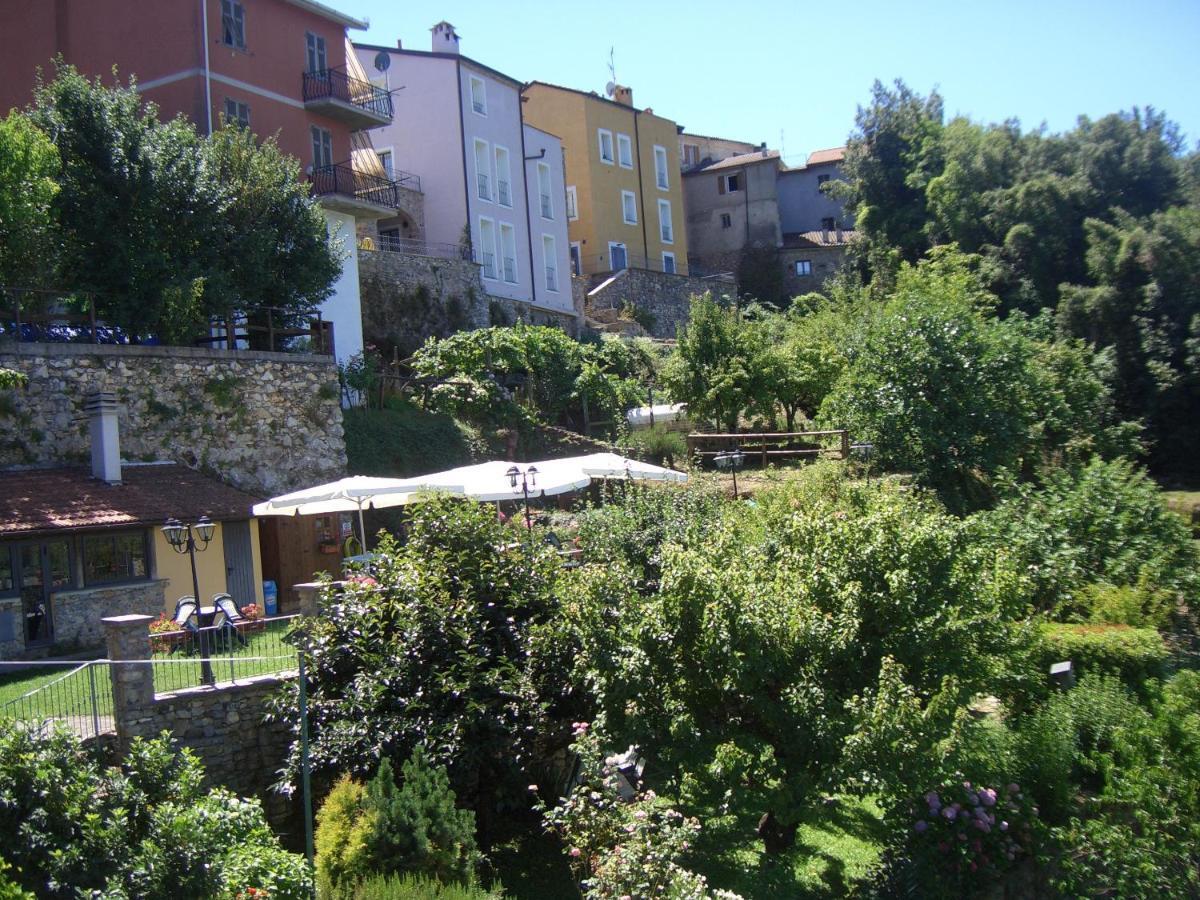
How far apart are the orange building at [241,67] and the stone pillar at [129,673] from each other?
1453 centimetres

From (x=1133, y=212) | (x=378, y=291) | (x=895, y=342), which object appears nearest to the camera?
(x=895, y=342)

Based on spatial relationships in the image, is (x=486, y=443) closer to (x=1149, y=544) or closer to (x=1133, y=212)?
(x=1149, y=544)

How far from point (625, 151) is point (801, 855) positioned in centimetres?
3938

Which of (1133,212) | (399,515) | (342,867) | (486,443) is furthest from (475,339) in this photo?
(1133,212)

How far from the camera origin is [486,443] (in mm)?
23625

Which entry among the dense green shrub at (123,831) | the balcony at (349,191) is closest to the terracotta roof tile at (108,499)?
the dense green shrub at (123,831)

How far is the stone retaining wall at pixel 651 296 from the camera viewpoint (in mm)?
41750

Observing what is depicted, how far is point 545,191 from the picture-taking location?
126 feet

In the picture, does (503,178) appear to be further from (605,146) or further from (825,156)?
(825,156)

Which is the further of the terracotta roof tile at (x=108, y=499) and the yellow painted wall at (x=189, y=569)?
the yellow painted wall at (x=189, y=569)

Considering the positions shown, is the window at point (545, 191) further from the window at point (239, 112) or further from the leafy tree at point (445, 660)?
the leafy tree at point (445, 660)

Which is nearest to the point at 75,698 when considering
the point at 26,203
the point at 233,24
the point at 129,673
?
the point at 129,673

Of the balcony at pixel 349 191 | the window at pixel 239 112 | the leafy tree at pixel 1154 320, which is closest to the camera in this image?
the window at pixel 239 112

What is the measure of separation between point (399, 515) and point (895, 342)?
10347 millimetres
